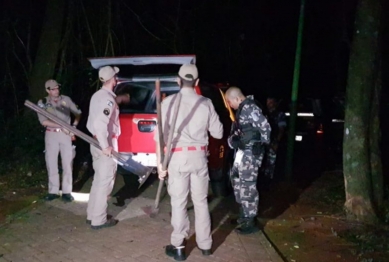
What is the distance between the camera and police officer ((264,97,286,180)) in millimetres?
8608

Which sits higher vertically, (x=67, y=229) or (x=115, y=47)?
(x=115, y=47)

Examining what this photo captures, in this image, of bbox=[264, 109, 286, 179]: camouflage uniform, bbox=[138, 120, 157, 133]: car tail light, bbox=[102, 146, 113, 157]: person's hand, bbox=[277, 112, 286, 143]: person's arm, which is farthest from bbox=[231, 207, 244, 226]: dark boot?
bbox=[277, 112, 286, 143]: person's arm

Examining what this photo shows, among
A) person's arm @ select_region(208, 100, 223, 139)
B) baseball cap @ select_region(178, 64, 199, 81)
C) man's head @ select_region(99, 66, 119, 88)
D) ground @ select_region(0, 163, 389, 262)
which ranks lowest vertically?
ground @ select_region(0, 163, 389, 262)

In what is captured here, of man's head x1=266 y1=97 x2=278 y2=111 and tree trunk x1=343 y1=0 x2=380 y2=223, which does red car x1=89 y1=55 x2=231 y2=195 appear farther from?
tree trunk x1=343 y1=0 x2=380 y2=223

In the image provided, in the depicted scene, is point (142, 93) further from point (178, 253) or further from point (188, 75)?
point (178, 253)

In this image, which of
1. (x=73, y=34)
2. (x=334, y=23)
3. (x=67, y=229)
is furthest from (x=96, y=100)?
(x=334, y=23)

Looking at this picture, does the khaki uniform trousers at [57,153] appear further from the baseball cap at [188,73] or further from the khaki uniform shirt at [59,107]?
the baseball cap at [188,73]

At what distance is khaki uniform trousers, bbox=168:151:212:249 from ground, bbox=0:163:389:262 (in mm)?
1065

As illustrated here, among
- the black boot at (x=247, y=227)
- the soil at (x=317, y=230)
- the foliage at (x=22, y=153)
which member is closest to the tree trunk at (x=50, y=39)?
the foliage at (x=22, y=153)

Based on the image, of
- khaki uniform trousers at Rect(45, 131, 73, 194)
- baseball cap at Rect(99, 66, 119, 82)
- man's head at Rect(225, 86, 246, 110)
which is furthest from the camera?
khaki uniform trousers at Rect(45, 131, 73, 194)

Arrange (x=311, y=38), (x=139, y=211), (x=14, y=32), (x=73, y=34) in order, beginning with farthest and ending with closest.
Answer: (x=311, y=38) → (x=14, y=32) → (x=73, y=34) → (x=139, y=211)

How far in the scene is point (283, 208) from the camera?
7746 millimetres

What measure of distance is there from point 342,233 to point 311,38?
71.2ft

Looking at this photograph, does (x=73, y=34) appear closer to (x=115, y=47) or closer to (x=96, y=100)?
(x=115, y=47)
